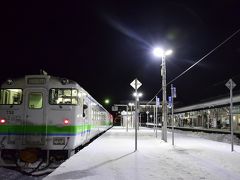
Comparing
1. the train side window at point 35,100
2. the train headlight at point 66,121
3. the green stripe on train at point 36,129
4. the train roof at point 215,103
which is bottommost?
the green stripe on train at point 36,129

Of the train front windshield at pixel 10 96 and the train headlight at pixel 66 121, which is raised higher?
the train front windshield at pixel 10 96

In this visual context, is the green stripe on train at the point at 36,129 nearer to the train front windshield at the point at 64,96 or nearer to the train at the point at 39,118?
the train at the point at 39,118

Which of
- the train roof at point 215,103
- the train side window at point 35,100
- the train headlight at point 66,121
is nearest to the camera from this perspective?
the train headlight at point 66,121

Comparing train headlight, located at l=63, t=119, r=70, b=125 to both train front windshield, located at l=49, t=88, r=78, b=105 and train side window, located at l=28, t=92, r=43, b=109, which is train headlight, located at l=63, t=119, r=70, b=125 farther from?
train side window, located at l=28, t=92, r=43, b=109

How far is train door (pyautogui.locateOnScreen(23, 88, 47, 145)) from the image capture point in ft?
34.6

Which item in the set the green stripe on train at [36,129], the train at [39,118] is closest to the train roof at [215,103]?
the train at [39,118]

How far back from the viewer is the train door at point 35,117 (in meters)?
10.5

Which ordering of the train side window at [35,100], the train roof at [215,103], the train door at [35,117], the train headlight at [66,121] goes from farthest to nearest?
the train roof at [215,103] → the train side window at [35,100] → the train headlight at [66,121] → the train door at [35,117]

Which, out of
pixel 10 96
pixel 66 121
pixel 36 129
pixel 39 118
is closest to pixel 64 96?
pixel 66 121

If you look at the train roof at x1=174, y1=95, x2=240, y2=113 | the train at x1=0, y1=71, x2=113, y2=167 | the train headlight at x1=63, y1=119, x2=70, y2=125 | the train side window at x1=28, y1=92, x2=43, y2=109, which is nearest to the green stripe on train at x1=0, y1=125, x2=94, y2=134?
the train at x1=0, y1=71, x2=113, y2=167

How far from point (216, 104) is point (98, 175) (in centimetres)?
2686

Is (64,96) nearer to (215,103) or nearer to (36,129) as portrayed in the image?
(36,129)

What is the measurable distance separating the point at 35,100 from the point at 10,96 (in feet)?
2.81

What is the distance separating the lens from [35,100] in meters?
11.0
